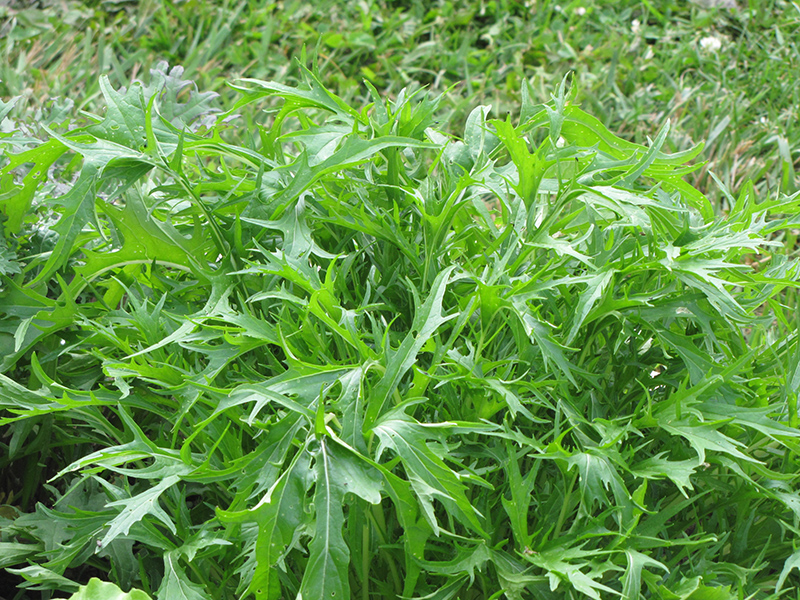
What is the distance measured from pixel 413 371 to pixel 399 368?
0.42ft

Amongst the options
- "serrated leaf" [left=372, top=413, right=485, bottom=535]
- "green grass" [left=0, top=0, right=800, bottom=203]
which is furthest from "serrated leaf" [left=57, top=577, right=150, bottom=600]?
"green grass" [left=0, top=0, right=800, bottom=203]

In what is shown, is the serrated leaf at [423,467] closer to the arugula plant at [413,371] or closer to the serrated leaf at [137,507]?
the arugula plant at [413,371]

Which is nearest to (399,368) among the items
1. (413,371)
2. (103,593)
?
(413,371)

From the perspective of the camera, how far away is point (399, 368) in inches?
40.9

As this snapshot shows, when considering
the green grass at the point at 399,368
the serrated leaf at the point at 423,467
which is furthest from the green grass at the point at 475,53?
the serrated leaf at the point at 423,467

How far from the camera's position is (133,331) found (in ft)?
4.33

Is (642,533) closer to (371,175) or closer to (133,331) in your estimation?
(371,175)

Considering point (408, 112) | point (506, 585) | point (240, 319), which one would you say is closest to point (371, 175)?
point (408, 112)

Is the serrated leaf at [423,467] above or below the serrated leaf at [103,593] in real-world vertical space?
above

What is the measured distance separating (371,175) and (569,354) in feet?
1.54

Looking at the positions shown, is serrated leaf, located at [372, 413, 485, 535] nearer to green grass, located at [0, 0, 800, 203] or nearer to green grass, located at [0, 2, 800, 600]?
green grass, located at [0, 2, 800, 600]

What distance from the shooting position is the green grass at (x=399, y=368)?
1049mm

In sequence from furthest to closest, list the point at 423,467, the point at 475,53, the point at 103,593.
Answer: the point at 475,53 → the point at 103,593 → the point at 423,467

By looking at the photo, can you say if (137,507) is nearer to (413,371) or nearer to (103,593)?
(103,593)
